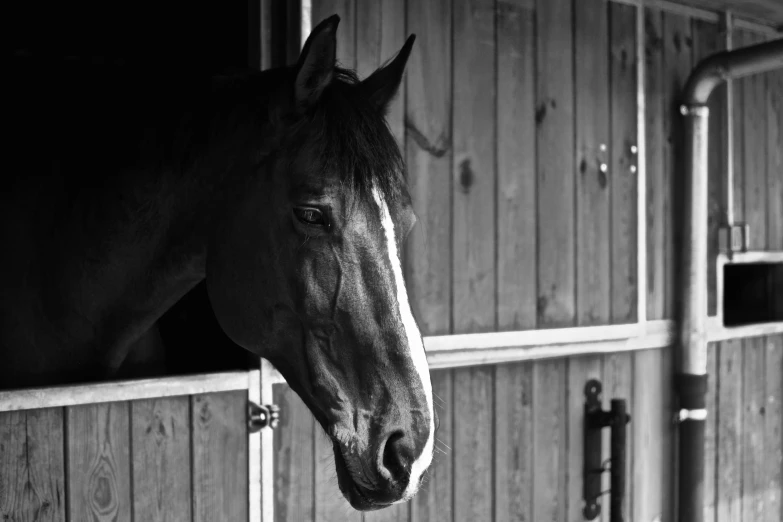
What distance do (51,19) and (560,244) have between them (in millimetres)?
1799

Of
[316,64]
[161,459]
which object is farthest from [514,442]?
[316,64]

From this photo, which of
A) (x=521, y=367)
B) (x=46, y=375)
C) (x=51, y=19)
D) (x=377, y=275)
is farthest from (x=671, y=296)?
(x=51, y=19)

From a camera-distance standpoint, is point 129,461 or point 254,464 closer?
point 129,461

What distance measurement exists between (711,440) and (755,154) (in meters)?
1.15

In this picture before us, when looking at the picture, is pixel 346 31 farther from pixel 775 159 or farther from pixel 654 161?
pixel 775 159

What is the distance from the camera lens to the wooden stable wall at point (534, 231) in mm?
2098

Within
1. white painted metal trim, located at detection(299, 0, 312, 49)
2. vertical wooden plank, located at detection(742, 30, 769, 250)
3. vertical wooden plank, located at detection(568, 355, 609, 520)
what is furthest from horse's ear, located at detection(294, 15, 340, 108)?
vertical wooden plank, located at detection(742, 30, 769, 250)

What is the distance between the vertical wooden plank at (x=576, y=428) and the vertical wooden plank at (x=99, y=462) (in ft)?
4.66

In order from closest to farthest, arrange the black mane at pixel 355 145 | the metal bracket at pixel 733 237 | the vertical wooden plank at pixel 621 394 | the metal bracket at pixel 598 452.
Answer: the black mane at pixel 355 145 → the metal bracket at pixel 598 452 → the vertical wooden plank at pixel 621 394 → the metal bracket at pixel 733 237

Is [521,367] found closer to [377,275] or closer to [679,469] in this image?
[679,469]

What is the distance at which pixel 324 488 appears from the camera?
1.95 metres

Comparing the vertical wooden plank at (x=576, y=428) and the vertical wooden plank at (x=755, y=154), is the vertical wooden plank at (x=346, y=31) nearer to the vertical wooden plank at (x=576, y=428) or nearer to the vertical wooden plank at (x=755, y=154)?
the vertical wooden plank at (x=576, y=428)

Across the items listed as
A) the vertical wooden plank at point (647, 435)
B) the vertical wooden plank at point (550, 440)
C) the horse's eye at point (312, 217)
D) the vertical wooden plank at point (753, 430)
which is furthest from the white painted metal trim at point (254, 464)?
the vertical wooden plank at point (753, 430)

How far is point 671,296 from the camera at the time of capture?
276 cm
